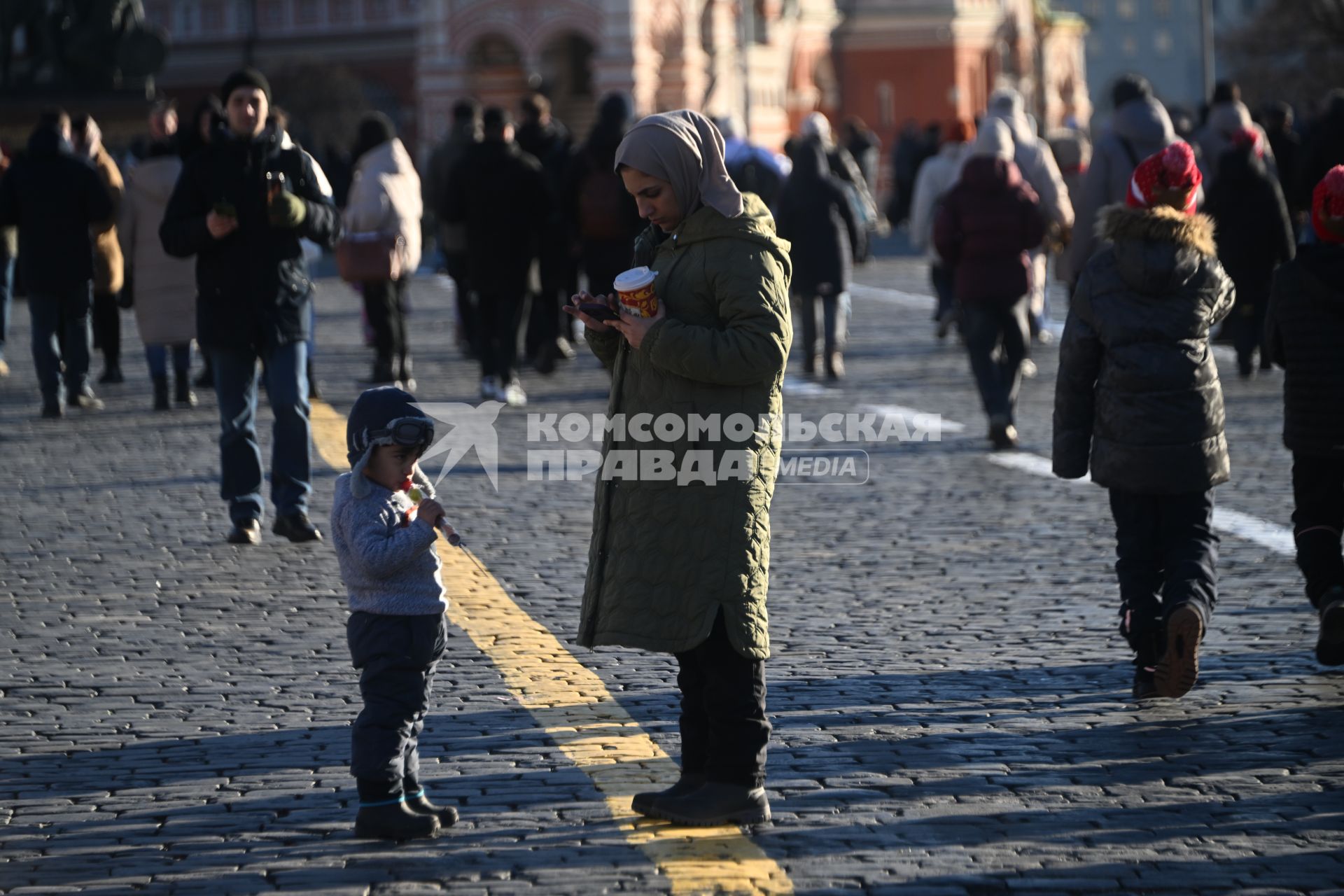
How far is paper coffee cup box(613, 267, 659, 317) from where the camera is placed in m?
5.14

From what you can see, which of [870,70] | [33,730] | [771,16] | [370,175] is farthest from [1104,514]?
[870,70]

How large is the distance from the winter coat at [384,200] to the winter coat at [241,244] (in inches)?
229

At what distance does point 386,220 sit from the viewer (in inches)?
604

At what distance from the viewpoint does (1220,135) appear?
16.9 meters

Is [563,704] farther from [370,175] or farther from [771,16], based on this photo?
[771,16]

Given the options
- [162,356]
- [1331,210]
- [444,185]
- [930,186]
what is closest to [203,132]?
[162,356]

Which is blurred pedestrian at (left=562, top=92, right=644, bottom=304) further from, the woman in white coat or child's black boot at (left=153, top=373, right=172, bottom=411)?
child's black boot at (left=153, top=373, right=172, bottom=411)

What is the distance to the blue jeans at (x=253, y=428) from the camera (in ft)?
31.1

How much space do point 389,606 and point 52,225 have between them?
9629 millimetres

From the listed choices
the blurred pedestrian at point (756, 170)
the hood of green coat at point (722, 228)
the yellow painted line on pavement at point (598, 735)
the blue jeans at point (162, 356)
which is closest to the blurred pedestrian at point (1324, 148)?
the blurred pedestrian at point (756, 170)

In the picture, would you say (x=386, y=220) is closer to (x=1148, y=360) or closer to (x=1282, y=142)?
(x=1282, y=142)

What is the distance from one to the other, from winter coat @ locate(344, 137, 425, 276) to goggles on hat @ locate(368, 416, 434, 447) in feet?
33.5

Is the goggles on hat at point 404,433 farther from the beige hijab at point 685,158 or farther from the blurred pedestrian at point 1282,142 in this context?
the blurred pedestrian at point 1282,142

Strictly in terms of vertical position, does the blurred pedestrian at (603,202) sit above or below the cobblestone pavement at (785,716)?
above
